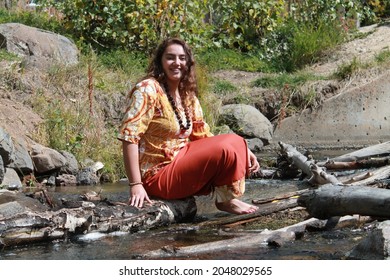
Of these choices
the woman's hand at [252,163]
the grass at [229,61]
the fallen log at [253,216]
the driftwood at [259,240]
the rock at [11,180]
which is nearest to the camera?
the driftwood at [259,240]

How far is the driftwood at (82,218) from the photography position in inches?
212

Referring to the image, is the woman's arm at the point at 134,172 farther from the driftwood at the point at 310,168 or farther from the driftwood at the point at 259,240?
the driftwood at the point at 310,168

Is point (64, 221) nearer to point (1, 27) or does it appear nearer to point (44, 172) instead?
point (44, 172)

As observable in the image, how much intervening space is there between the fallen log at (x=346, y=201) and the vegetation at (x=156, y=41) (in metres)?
3.72

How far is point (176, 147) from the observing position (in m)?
6.24

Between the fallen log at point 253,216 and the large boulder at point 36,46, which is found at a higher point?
the large boulder at point 36,46

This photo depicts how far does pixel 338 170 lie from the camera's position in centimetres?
841

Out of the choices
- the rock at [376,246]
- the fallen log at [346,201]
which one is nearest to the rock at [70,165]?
the fallen log at [346,201]

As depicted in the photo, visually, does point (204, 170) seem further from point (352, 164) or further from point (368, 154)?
point (368, 154)

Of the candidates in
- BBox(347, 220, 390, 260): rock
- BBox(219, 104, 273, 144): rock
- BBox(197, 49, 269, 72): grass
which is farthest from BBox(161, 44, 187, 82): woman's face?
BBox(197, 49, 269, 72): grass

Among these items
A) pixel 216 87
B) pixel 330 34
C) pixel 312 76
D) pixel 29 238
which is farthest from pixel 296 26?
pixel 29 238

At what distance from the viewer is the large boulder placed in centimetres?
1149

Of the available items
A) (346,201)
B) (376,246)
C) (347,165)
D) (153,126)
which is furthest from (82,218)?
(347,165)

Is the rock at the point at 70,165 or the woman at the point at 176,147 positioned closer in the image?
the woman at the point at 176,147
